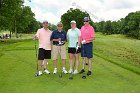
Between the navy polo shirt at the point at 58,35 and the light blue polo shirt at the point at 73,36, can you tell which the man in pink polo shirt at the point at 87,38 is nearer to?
the light blue polo shirt at the point at 73,36

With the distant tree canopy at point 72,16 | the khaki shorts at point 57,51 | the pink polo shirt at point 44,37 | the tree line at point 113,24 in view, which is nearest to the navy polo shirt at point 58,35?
the pink polo shirt at point 44,37

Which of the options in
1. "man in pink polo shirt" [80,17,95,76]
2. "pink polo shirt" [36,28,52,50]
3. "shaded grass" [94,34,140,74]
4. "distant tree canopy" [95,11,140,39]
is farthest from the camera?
"distant tree canopy" [95,11,140,39]

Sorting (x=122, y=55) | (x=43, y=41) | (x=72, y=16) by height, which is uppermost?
(x=72, y=16)

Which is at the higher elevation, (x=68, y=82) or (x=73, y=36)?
(x=73, y=36)

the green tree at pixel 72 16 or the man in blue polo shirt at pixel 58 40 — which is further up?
the green tree at pixel 72 16

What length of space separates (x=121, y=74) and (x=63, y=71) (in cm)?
228

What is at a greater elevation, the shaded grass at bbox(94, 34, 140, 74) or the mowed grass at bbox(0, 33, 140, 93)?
the mowed grass at bbox(0, 33, 140, 93)

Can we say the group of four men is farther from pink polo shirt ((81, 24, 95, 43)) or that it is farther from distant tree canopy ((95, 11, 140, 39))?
distant tree canopy ((95, 11, 140, 39))

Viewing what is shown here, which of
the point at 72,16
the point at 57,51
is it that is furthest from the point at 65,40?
the point at 72,16

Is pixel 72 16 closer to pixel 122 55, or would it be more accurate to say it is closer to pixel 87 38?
pixel 122 55

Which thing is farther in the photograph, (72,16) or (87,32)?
(72,16)

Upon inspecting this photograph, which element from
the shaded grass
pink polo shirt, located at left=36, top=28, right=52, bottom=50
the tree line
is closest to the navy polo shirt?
pink polo shirt, located at left=36, top=28, right=52, bottom=50

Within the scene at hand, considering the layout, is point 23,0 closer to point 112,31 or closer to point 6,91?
point 6,91

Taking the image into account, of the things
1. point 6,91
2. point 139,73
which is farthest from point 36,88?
point 139,73
